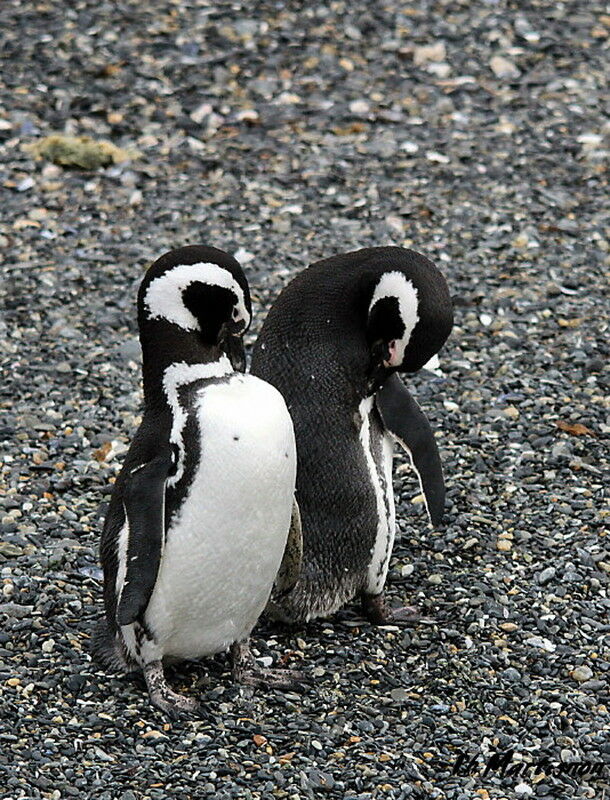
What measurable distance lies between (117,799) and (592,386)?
320 cm

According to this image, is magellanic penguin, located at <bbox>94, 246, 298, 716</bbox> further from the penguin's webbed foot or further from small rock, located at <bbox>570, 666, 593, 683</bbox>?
small rock, located at <bbox>570, 666, 593, 683</bbox>

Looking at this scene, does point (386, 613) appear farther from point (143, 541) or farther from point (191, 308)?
point (191, 308)

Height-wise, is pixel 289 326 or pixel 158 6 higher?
pixel 289 326

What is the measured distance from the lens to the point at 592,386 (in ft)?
21.2

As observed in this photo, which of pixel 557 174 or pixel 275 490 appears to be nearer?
pixel 275 490

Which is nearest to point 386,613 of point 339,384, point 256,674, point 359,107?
point 256,674

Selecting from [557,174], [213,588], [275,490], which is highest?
[275,490]

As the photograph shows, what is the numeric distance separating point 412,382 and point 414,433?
160 cm

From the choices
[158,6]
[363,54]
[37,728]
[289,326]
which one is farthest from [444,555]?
[158,6]

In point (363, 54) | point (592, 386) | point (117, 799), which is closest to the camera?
point (117, 799)

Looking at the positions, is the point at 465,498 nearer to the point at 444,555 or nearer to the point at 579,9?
the point at 444,555

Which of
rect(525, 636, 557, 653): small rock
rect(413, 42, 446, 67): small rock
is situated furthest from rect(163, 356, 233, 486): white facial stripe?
rect(413, 42, 446, 67): small rock

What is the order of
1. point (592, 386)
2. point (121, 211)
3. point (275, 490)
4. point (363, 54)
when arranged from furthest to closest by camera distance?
point (363, 54), point (121, 211), point (592, 386), point (275, 490)

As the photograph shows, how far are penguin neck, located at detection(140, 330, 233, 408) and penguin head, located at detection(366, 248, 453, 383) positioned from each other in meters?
0.65
